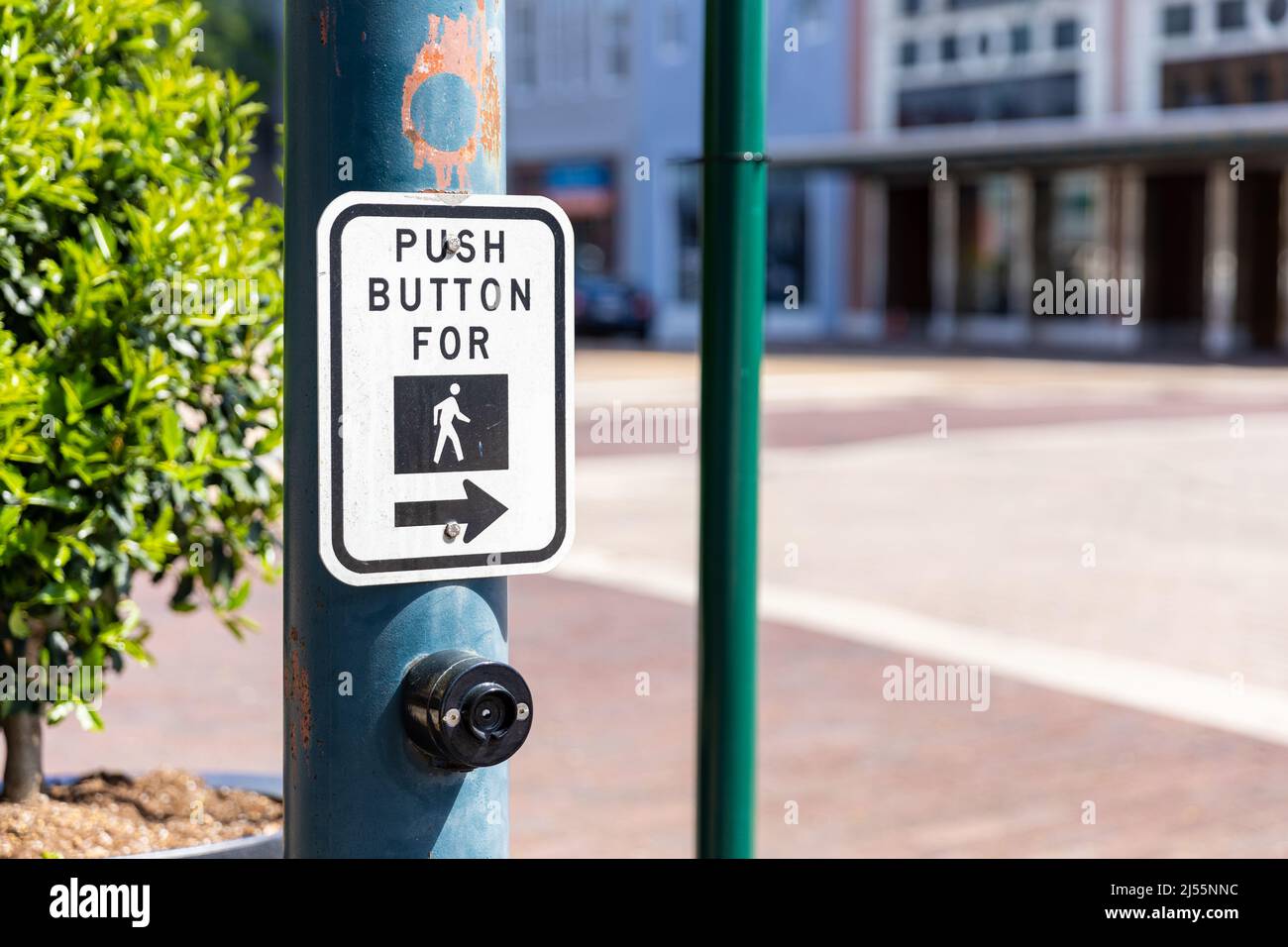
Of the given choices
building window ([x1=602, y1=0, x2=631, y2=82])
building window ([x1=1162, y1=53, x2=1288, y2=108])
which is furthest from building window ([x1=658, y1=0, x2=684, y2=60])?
building window ([x1=1162, y1=53, x2=1288, y2=108])

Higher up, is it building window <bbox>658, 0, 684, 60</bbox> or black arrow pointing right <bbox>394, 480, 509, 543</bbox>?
building window <bbox>658, 0, 684, 60</bbox>

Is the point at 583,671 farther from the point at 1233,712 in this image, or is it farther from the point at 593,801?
the point at 1233,712

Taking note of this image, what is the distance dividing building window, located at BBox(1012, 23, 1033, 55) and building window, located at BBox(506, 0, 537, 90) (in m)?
13.6

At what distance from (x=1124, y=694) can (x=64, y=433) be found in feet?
16.7

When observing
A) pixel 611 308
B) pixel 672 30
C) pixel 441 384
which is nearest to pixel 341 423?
pixel 441 384

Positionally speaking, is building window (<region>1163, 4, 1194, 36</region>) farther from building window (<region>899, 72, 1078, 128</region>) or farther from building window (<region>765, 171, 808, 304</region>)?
building window (<region>765, 171, 808, 304</region>)

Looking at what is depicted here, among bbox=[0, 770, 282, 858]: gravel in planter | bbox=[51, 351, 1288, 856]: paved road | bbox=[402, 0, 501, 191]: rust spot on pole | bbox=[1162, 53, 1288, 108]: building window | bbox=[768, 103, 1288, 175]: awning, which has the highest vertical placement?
bbox=[1162, 53, 1288, 108]: building window

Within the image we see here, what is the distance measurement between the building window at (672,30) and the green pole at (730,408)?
37.4 meters

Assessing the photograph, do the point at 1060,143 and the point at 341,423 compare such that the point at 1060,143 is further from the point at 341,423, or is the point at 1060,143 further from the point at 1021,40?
the point at 341,423

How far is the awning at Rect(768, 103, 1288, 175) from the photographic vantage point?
2748 cm

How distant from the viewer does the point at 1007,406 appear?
20906 millimetres

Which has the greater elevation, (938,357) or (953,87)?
(953,87)
